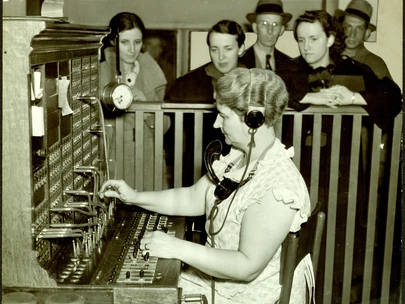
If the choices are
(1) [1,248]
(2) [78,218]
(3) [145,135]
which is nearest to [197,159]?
(3) [145,135]

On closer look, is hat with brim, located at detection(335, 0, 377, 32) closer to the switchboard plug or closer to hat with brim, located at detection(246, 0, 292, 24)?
hat with brim, located at detection(246, 0, 292, 24)

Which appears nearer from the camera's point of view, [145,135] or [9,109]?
[9,109]

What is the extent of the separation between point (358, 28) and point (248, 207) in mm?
2574

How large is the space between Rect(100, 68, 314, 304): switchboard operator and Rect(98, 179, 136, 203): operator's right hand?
15.7 inches

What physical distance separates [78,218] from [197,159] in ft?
4.08

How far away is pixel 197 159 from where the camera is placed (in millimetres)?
3604

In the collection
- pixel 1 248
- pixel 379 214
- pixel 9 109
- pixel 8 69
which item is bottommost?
pixel 379 214

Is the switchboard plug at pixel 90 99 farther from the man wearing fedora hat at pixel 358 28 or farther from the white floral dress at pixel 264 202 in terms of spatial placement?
the man wearing fedora hat at pixel 358 28

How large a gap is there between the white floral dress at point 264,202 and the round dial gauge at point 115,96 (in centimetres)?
92

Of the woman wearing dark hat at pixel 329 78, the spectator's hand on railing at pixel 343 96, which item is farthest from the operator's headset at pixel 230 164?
the spectator's hand on railing at pixel 343 96

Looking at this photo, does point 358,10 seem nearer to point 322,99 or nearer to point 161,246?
point 322,99

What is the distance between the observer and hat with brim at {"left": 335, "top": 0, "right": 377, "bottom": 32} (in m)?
4.18

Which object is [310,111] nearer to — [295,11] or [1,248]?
[295,11]

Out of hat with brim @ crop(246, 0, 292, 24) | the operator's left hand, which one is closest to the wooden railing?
hat with brim @ crop(246, 0, 292, 24)
